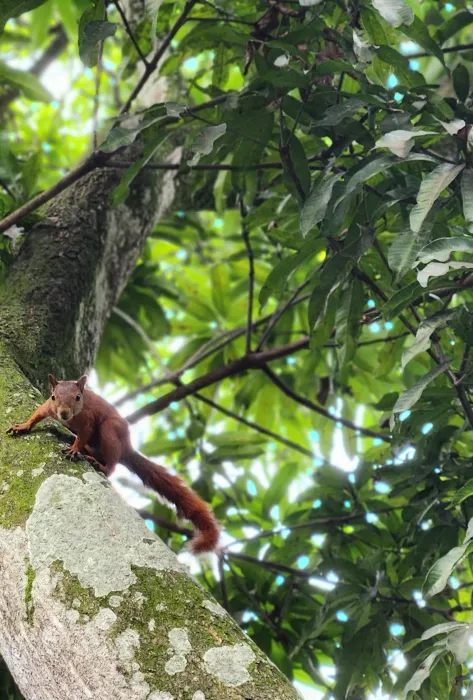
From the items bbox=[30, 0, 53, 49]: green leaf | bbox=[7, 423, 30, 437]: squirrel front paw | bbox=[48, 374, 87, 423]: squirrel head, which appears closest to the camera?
bbox=[7, 423, 30, 437]: squirrel front paw

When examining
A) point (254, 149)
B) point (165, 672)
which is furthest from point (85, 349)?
point (165, 672)

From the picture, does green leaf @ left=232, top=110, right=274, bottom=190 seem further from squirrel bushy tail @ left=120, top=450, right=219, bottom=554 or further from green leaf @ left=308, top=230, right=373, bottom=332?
squirrel bushy tail @ left=120, top=450, right=219, bottom=554

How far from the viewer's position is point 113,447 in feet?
7.97

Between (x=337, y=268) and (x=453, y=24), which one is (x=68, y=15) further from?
(x=337, y=268)

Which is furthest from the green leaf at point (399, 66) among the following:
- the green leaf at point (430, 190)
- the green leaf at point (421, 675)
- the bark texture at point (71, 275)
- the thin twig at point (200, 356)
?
the green leaf at point (421, 675)

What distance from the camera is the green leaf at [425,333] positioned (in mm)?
1867

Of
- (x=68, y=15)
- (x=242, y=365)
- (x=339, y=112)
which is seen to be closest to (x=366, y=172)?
(x=339, y=112)

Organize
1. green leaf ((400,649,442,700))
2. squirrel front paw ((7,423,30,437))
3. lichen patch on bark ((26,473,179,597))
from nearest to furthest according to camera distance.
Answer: lichen patch on bark ((26,473,179,597)) → green leaf ((400,649,442,700)) → squirrel front paw ((7,423,30,437))

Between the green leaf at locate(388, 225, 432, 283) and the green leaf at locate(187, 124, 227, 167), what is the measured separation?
610 mm

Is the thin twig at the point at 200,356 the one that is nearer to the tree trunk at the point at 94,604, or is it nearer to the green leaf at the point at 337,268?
the green leaf at the point at 337,268

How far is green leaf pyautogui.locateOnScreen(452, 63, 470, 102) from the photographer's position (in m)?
2.31

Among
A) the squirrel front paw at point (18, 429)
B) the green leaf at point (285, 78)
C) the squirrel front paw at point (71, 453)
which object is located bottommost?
the squirrel front paw at point (71, 453)

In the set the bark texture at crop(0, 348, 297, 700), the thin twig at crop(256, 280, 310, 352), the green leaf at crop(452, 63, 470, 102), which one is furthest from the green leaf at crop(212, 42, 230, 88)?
the bark texture at crop(0, 348, 297, 700)

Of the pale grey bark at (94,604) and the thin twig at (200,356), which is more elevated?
the thin twig at (200,356)
